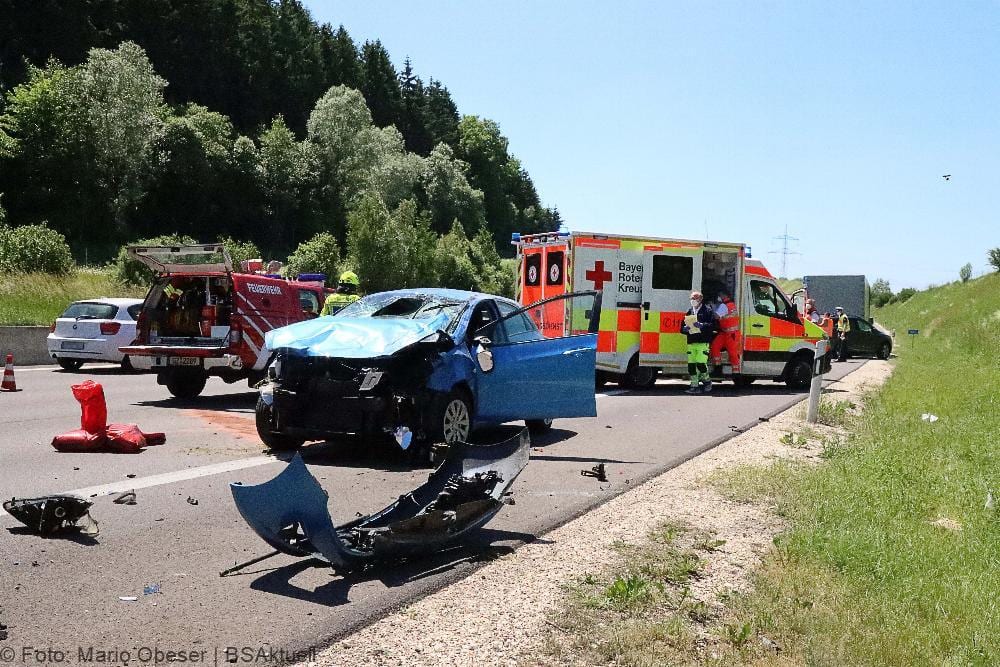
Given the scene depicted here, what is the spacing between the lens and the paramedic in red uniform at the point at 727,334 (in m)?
18.4

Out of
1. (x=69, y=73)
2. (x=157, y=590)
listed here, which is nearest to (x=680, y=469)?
(x=157, y=590)

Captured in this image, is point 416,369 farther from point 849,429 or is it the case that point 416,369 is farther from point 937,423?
point 937,423

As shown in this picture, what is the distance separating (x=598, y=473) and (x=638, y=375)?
32.8 feet

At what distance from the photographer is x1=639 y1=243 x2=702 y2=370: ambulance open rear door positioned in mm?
17906

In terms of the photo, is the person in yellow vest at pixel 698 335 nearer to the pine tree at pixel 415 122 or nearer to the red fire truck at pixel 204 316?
the red fire truck at pixel 204 316

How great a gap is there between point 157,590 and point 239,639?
90 centimetres

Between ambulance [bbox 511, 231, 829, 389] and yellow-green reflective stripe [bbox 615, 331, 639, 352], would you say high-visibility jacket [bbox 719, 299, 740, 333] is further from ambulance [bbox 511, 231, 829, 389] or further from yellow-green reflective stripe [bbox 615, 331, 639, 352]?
yellow-green reflective stripe [bbox 615, 331, 639, 352]

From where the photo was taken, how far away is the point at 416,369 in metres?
8.69

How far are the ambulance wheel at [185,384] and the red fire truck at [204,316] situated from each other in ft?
0.05

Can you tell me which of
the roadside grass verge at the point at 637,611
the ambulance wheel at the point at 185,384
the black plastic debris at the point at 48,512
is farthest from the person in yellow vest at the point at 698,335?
the black plastic debris at the point at 48,512

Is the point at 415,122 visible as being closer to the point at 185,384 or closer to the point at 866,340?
the point at 866,340

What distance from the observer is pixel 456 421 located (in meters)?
9.11

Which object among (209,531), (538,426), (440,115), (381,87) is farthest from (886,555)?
(440,115)

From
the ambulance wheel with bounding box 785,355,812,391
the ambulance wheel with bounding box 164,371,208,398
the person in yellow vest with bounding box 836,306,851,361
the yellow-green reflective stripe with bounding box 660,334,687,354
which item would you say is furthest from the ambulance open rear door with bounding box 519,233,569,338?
the person in yellow vest with bounding box 836,306,851,361
